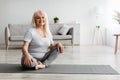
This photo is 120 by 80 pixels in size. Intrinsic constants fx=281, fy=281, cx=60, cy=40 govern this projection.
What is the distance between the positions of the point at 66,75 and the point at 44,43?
733 millimetres

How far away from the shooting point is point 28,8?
381 inches

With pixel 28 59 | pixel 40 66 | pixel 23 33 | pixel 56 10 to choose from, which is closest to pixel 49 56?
pixel 40 66

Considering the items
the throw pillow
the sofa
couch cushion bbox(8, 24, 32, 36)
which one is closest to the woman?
the sofa

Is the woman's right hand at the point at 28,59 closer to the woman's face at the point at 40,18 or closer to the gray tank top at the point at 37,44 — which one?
the gray tank top at the point at 37,44

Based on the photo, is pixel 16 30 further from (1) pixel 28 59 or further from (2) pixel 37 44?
(1) pixel 28 59

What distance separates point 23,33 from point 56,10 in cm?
170

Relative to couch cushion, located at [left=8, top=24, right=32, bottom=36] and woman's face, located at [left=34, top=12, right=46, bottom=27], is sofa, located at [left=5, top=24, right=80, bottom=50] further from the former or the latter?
woman's face, located at [left=34, top=12, right=46, bottom=27]

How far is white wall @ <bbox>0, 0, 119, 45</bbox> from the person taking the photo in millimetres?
9656

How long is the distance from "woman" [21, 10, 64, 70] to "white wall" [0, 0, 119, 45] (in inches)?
218

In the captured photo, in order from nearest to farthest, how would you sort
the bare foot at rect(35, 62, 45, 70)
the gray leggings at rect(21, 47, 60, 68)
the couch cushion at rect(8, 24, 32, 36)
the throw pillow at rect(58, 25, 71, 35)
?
the bare foot at rect(35, 62, 45, 70) → the gray leggings at rect(21, 47, 60, 68) → the throw pillow at rect(58, 25, 71, 35) → the couch cushion at rect(8, 24, 32, 36)

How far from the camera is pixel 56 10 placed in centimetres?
→ 968

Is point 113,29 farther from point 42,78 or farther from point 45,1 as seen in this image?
point 42,78

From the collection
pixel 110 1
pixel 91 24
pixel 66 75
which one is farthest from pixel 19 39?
pixel 66 75

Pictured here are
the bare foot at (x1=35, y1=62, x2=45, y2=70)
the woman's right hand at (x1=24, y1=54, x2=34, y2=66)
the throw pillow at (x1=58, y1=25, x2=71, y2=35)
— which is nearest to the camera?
the woman's right hand at (x1=24, y1=54, x2=34, y2=66)
